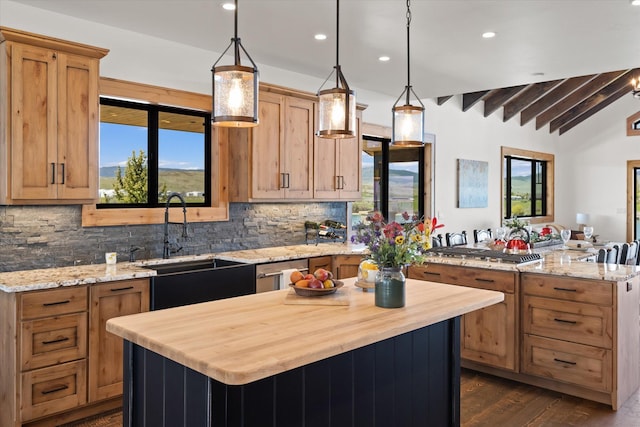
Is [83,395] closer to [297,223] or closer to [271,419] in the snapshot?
[271,419]

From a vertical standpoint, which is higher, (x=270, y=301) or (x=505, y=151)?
(x=505, y=151)

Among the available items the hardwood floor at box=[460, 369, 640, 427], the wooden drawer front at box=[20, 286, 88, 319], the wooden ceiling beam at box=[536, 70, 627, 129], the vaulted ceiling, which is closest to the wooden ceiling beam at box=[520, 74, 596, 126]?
the vaulted ceiling

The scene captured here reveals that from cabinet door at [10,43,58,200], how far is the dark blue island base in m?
1.66

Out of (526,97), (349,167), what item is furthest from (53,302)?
(526,97)

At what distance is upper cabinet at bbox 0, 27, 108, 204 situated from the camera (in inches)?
127

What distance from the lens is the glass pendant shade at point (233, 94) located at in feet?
6.77

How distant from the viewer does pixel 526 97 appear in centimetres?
845

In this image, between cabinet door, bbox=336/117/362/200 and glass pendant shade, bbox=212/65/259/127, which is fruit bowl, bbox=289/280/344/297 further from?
cabinet door, bbox=336/117/362/200

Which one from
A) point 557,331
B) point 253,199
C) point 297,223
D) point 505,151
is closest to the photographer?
point 557,331

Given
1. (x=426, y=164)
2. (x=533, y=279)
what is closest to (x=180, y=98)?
(x=533, y=279)

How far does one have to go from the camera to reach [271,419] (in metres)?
1.93

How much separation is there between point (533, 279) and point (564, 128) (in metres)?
8.32

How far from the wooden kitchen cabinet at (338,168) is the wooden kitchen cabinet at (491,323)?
1.61 m

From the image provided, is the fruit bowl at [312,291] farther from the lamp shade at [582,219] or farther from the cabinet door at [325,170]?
the lamp shade at [582,219]
